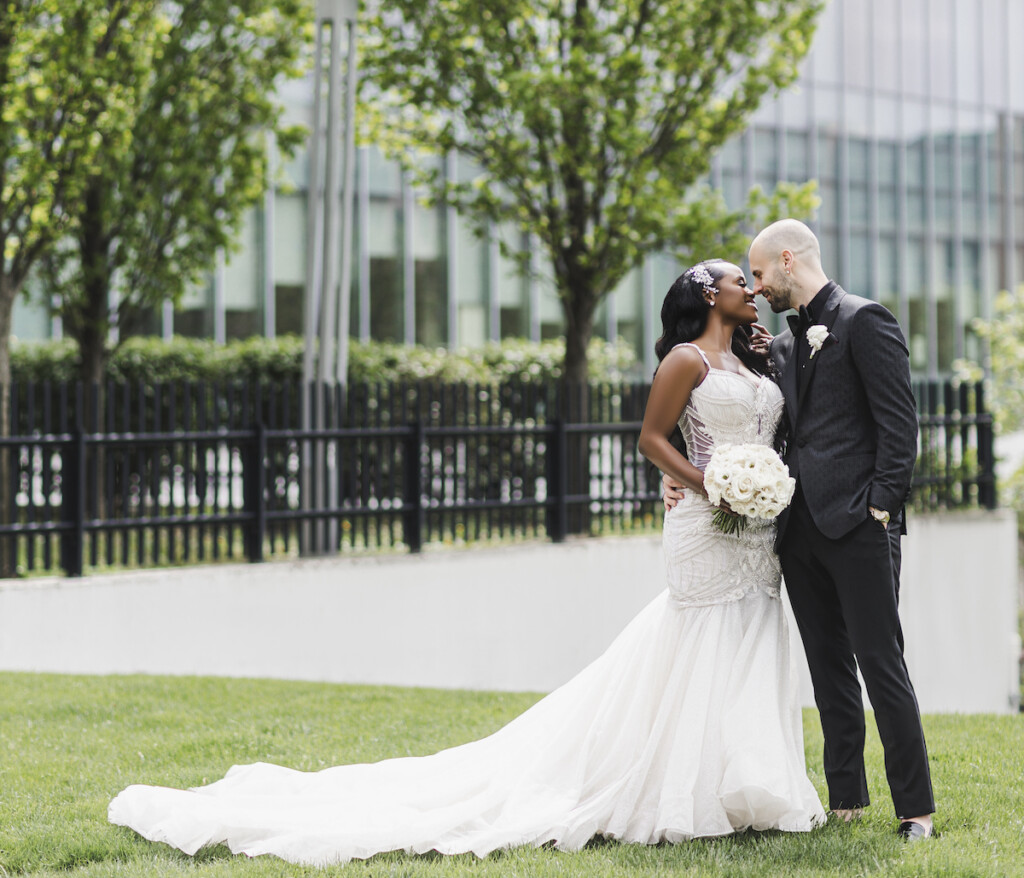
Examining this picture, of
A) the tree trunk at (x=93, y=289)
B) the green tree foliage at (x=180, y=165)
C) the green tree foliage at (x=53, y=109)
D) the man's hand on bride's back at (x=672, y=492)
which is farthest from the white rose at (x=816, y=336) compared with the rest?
the tree trunk at (x=93, y=289)

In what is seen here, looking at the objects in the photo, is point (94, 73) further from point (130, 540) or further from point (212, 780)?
point (212, 780)

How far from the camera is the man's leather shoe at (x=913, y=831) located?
14.1 ft

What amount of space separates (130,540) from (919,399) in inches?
323

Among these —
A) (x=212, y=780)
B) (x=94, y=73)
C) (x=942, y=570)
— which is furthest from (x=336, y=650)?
(x=942, y=570)

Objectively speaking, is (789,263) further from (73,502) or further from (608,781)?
(73,502)

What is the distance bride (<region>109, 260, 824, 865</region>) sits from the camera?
14.1 ft

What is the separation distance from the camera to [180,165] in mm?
11273

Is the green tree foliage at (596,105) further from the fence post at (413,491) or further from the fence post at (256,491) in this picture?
the fence post at (256,491)

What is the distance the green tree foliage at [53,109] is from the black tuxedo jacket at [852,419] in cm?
758

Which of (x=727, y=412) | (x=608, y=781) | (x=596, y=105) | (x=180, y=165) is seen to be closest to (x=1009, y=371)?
(x=596, y=105)

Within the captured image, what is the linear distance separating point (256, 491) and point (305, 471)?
56cm

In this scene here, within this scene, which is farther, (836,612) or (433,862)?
(836,612)

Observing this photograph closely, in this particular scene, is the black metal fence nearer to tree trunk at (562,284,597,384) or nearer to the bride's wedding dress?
tree trunk at (562,284,597,384)

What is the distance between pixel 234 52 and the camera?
1150 cm
